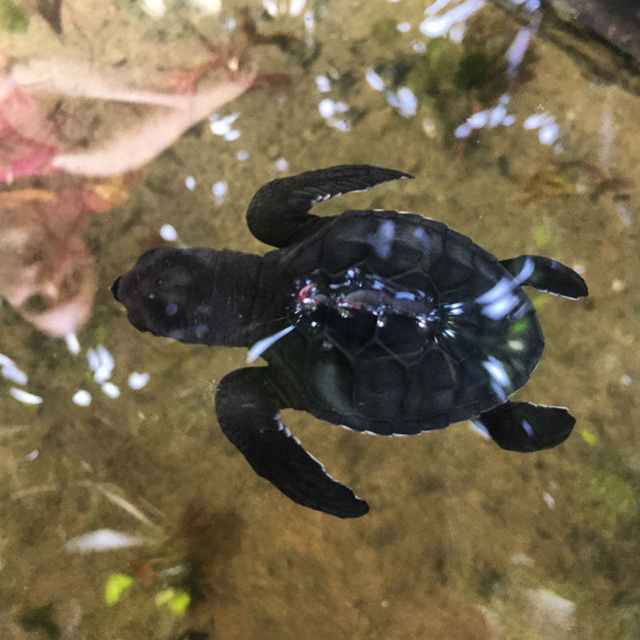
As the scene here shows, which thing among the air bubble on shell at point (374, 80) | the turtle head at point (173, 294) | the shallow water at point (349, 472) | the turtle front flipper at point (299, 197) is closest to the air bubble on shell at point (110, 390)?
the shallow water at point (349, 472)

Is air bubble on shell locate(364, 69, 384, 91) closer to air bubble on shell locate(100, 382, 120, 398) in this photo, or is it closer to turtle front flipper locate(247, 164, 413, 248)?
turtle front flipper locate(247, 164, 413, 248)

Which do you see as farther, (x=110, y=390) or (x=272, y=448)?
(x=110, y=390)

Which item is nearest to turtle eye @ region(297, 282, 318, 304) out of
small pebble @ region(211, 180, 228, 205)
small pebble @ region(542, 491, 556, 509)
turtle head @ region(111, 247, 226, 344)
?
turtle head @ region(111, 247, 226, 344)

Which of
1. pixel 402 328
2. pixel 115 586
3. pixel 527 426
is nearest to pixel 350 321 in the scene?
pixel 402 328

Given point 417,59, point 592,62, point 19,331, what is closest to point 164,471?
point 19,331

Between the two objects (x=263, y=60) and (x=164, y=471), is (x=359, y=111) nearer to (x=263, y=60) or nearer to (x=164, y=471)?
(x=263, y=60)

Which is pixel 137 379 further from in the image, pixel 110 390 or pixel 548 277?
pixel 548 277

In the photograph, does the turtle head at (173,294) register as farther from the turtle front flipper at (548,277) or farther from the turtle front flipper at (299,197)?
the turtle front flipper at (548,277)
